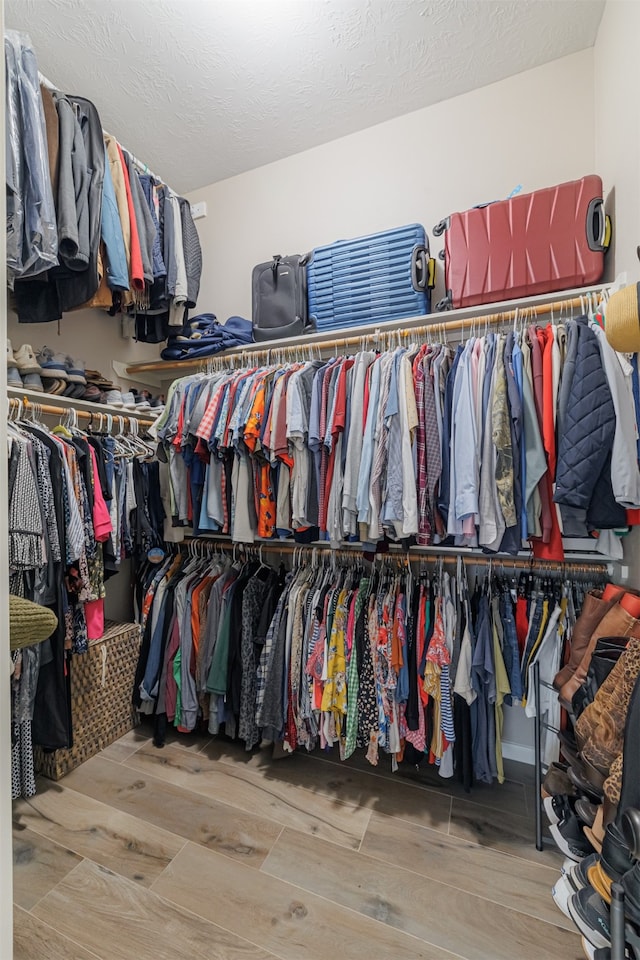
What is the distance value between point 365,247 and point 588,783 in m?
2.05

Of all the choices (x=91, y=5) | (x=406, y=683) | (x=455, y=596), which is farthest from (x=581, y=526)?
(x=91, y=5)

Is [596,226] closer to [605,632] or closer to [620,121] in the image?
[620,121]

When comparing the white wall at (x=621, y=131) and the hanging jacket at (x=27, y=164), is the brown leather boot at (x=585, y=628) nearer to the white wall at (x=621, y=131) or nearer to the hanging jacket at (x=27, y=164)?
the white wall at (x=621, y=131)

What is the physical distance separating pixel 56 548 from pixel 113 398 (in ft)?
3.03

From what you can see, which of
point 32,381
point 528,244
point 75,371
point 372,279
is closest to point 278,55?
point 372,279

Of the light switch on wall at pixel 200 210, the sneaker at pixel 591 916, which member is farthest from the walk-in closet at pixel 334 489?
the light switch on wall at pixel 200 210

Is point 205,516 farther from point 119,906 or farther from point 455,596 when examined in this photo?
point 119,906

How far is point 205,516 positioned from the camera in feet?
6.55

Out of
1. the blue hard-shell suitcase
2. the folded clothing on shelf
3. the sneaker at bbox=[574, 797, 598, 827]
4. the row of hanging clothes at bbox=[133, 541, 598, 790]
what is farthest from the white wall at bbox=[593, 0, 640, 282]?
the folded clothing on shelf

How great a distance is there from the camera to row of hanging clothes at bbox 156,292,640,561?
4.27ft

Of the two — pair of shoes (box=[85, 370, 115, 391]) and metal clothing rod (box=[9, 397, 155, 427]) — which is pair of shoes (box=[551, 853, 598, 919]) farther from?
pair of shoes (box=[85, 370, 115, 391])

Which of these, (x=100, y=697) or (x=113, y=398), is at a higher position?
(x=113, y=398)

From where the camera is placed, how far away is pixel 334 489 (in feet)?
5.59

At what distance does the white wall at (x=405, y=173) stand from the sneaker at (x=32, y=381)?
3.83ft
